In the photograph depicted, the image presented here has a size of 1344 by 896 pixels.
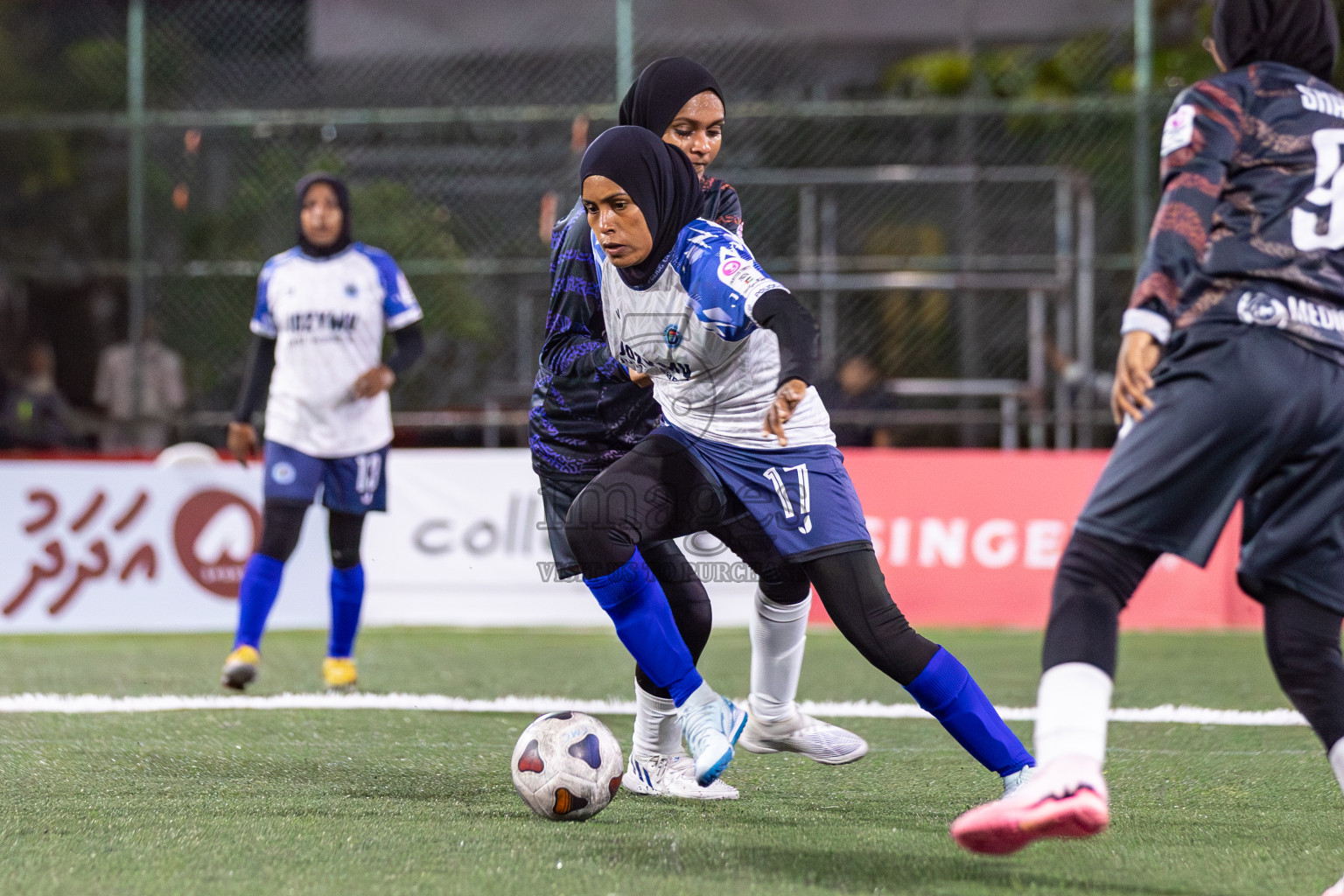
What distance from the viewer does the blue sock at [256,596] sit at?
22.1ft

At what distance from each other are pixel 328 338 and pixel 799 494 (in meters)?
3.94

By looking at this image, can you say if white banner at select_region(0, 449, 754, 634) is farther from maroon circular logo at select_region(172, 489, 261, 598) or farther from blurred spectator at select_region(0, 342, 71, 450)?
blurred spectator at select_region(0, 342, 71, 450)

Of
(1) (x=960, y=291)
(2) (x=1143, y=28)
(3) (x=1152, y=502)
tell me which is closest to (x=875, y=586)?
(3) (x=1152, y=502)

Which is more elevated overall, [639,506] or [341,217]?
[341,217]

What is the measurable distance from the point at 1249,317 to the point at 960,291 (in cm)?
904

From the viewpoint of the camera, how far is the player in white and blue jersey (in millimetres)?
3830

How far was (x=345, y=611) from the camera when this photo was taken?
6977mm

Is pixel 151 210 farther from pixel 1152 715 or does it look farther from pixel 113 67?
pixel 1152 715

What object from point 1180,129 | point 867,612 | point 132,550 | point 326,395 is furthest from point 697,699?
point 132,550

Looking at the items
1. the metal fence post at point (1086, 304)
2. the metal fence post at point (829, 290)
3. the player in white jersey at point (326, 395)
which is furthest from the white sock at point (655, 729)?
the metal fence post at point (1086, 304)

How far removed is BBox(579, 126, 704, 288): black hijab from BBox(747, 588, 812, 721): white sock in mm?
1089

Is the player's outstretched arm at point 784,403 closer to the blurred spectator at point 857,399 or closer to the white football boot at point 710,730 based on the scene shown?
the white football boot at point 710,730

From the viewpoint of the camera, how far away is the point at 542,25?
42.2ft

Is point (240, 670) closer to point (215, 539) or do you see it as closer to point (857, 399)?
point (215, 539)
